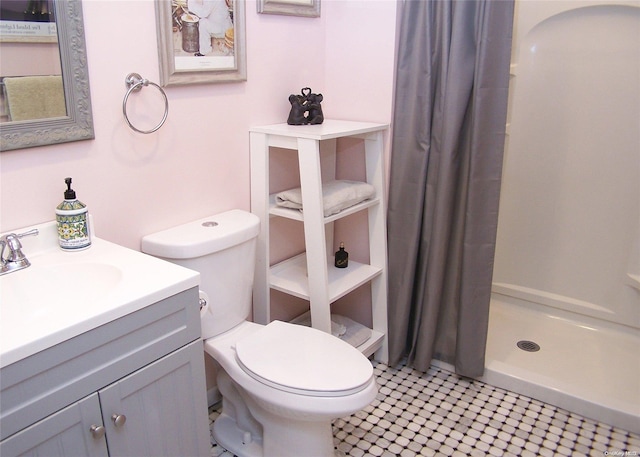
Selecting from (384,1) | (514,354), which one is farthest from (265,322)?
(384,1)

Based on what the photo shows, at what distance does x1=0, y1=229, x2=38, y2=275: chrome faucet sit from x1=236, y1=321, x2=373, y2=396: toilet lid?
652 mm

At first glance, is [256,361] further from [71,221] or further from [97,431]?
[71,221]

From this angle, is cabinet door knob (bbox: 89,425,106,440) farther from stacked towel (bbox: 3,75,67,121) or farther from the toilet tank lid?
stacked towel (bbox: 3,75,67,121)

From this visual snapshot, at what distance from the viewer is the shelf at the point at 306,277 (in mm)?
1976

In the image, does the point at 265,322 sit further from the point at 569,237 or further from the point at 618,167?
the point at 618,167

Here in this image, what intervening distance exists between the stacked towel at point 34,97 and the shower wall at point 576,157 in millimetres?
2027

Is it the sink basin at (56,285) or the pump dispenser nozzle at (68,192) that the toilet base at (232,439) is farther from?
the pump dispenser nozzle at (68,192)

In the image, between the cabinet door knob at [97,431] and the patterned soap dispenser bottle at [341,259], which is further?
the patterned soap dispenser bottle at [341,259]

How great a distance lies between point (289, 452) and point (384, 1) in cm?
163

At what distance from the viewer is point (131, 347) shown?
1136 mm

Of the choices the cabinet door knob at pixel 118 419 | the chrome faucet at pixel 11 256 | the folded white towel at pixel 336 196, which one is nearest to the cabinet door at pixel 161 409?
the cabinet door knob at pixel 118 419

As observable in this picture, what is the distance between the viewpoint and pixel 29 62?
4.15ft

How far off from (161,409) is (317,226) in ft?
2.70

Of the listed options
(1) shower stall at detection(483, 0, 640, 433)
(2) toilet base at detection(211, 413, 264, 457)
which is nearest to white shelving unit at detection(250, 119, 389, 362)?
(2) toilet base at detection(211, 413, 264, 457)
